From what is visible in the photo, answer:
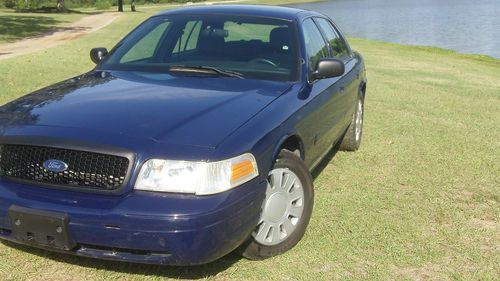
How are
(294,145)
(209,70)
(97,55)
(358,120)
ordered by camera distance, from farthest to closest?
(358,120) < (97,55) < (209,70) < (294,145)

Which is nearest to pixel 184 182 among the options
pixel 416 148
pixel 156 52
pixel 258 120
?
pixel 258 120

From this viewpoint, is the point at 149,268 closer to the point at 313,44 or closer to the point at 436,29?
the point at 313,44

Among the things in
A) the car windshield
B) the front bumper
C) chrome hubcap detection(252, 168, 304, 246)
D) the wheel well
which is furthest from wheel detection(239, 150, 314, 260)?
the car windshield

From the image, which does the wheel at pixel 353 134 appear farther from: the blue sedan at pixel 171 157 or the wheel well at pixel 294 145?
the wheel well at pixel 294 145

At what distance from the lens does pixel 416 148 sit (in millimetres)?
6750

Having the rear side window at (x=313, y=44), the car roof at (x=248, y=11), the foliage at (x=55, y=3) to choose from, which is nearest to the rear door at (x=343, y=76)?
the rear side window at (x=313, y=44)

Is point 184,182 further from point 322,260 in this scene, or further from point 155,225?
point 322,260

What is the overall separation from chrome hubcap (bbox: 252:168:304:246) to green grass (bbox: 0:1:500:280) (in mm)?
161

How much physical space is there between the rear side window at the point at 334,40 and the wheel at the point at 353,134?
704 mm

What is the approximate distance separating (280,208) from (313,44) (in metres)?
1.80

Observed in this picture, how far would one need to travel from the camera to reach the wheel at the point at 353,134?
6313 millimetres

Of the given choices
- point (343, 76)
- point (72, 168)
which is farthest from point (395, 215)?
point (72, 168)

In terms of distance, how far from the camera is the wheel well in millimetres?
3795

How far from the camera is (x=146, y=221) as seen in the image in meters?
2.83
